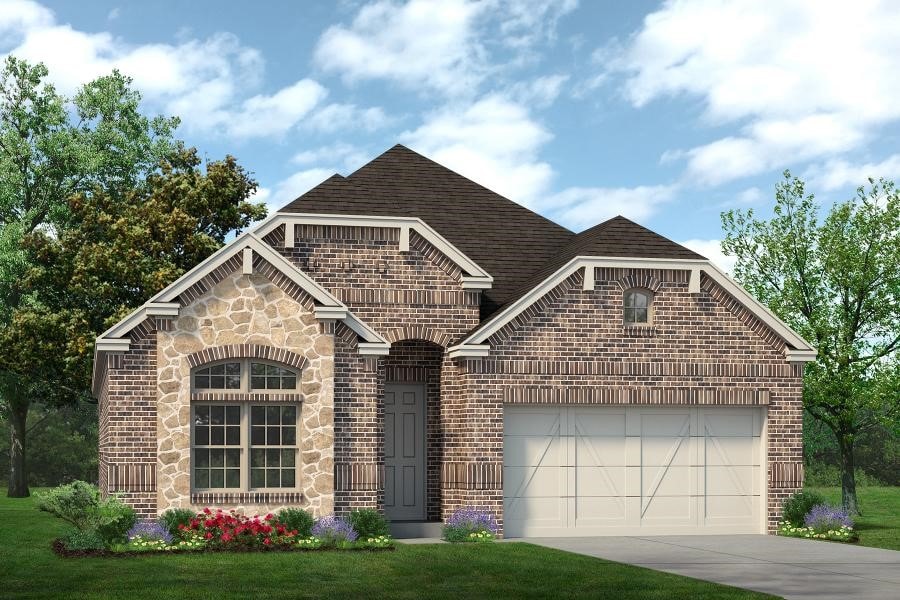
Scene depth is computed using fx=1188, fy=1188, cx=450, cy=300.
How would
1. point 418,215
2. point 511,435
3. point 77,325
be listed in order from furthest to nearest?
point 77,325, point 418,215, point 511,435

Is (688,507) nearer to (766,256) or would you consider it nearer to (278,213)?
(278,213)

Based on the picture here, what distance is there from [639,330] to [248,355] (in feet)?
26.6

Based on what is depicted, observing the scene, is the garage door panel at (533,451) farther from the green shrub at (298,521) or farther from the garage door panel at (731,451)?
the green shrub at (298,521)

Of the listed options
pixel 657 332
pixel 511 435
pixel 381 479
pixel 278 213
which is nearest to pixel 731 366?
pixel 657 332

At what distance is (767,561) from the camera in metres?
19.1

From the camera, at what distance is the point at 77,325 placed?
1526 inches

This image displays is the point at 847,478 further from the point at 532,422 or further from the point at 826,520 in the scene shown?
the point at 532,422

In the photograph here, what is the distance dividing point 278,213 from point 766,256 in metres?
17.2

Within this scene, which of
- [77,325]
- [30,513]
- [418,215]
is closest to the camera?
[418,215]

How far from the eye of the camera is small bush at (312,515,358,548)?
21.0 metres

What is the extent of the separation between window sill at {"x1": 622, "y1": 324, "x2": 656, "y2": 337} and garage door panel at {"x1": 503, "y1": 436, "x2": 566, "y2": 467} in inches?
102

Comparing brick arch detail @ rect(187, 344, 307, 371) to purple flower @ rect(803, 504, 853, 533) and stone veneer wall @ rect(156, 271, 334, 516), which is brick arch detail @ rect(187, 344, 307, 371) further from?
purple flower @ rect(803, 504, 853, 533)

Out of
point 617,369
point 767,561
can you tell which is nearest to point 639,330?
point 617,369

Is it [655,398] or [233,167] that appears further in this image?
[233,167]
